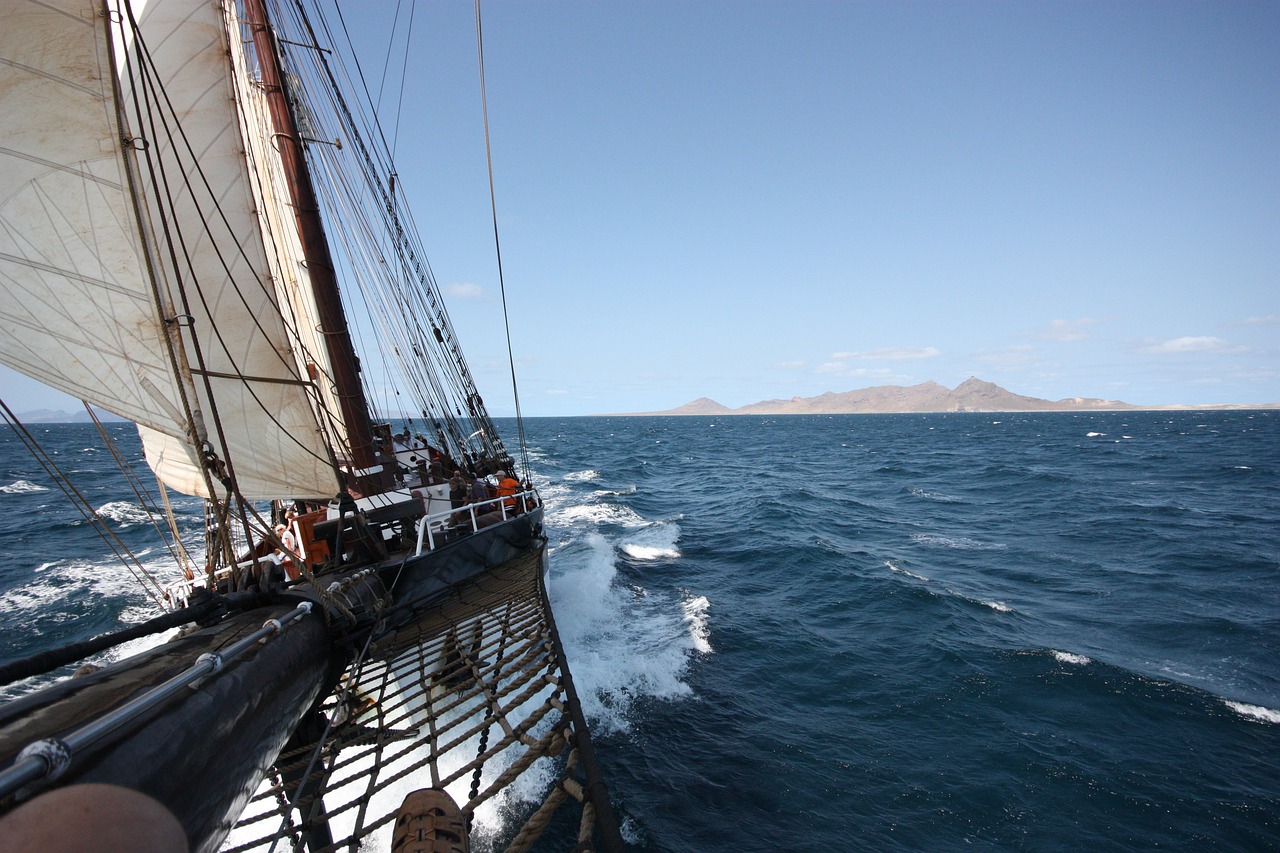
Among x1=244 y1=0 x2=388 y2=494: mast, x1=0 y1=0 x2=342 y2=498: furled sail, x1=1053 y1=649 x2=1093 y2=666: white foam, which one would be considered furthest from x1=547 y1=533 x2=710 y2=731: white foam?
x1=1053 y1=649 x2=1093 y2=666: white foam

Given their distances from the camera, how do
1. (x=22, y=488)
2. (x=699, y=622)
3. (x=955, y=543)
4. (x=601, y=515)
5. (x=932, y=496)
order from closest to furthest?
(x=699, y=622) → (x=955, y=543) → (x=601, y=515) → (x=932, y=496) → (x=22, y=488)

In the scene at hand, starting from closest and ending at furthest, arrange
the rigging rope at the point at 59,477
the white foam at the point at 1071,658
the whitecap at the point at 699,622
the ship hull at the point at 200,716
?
1. the ship hull at the point at 200,716
2. the rigging rope at the point at 59,477
3. the white foam at the point at 1071,658
4. the whitecap at the point at 699,622

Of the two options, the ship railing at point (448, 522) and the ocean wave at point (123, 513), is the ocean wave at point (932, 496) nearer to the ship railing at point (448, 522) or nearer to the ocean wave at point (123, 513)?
the ship railing at point (448, 522)

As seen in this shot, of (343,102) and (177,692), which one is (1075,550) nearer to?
(177,692)

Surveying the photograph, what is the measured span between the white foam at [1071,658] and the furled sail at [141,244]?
14092 millimetres

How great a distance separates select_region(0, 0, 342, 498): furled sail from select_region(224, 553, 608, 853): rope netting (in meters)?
2.46

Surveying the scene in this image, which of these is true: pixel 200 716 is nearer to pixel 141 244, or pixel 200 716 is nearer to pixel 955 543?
pixel 141 244

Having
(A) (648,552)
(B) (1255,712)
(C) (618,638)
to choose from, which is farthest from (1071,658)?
(A) (648,552)

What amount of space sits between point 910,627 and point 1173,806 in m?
5.74

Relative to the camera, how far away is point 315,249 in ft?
30.2

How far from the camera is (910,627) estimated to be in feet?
43.1

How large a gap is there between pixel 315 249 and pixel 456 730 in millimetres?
8646

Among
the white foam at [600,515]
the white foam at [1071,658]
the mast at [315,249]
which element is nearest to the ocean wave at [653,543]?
the white foam at [600,515]

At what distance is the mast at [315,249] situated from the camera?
30.2ft
